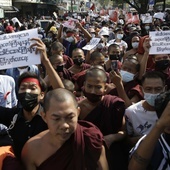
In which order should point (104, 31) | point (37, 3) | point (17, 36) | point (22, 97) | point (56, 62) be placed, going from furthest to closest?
point (37, 3), point (104, 31), point (56, 62), point (17, 36), point (22, 97)

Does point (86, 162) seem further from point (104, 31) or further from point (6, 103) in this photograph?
point (104, 31)

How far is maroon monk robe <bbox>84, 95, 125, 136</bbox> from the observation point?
2869 mm

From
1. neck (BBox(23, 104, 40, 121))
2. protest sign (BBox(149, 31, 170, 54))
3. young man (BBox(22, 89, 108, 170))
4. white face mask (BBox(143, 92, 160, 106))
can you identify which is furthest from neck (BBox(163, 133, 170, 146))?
protest sign (BBox(149, 31, 170, 54))

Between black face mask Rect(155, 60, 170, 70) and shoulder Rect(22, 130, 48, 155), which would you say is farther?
black face mask Rect(155, 60, 170, 70)

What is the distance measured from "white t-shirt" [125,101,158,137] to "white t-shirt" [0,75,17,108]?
148cm

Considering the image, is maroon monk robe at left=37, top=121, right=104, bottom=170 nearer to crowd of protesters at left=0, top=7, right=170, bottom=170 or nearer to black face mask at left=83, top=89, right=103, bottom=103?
crowd of protesters at left=0, top=7, right=170, bottom=170

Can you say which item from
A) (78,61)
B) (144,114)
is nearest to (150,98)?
(144,114)

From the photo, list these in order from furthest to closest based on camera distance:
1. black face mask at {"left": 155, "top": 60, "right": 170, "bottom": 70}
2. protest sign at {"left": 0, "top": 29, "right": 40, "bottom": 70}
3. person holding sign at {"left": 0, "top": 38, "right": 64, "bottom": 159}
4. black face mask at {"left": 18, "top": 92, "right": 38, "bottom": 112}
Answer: black face mask at {"left": 155, "top": 60, "right": 170, "bottom": 70}, protest sign at {"left": 0, "top": 29, "right": 40, "bottom": 70}, black face mask at {"left": 18, "top": 92, "right": 38, "bottom": 112}, person holding sign at {"left": 0, "top": 38, "right": 64, "bottom": 159}

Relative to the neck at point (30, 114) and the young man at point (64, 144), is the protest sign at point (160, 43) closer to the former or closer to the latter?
the neck at point (30, 114)

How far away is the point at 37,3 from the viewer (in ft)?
133

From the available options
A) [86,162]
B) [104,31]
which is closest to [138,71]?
[86,162]

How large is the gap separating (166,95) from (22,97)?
125 centimetres

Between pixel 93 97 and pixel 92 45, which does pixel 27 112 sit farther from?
pixel 92 45

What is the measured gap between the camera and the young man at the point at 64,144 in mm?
2080
